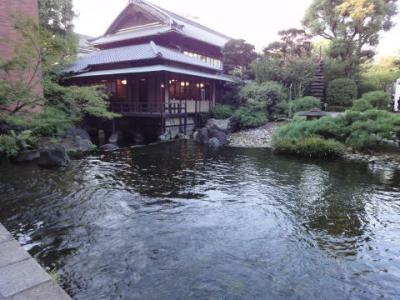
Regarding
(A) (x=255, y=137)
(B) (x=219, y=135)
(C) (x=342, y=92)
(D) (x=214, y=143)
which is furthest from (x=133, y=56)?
(C) (x=342, y=92)

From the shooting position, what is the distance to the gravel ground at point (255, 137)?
1648 cm

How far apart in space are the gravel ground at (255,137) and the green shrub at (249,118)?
475 mm

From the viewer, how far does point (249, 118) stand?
20.2 metres

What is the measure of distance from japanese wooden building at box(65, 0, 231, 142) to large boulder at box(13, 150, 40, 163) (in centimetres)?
778

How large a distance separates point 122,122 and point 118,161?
948 cm

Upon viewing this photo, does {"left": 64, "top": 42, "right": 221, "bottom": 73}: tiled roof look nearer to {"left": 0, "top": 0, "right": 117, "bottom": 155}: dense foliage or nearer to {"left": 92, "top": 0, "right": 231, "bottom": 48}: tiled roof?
{"left": 92, "top": 0, "right": 231, "bottom": 48}: tiled roof

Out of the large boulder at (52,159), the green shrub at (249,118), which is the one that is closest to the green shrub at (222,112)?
the green shrub at (249,118)

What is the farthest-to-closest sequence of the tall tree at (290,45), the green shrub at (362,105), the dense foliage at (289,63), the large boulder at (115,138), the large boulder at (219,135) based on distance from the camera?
the tall tree at (290,45) < the dense foliage at (289,63) < the large boulder at (115,138) < the large boulder at (219,135) < the green shrub at (362,105)

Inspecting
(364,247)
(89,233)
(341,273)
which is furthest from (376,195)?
(89,233)

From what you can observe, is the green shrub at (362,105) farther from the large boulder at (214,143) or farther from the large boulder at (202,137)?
the large boulder at (202,137)

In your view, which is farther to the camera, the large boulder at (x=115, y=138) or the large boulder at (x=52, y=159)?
the large boulder at (x=115, y=138)

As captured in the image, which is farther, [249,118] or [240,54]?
[240,54]

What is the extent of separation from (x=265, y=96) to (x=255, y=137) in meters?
4.52

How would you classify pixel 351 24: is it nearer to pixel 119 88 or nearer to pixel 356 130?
pixel 356 130
